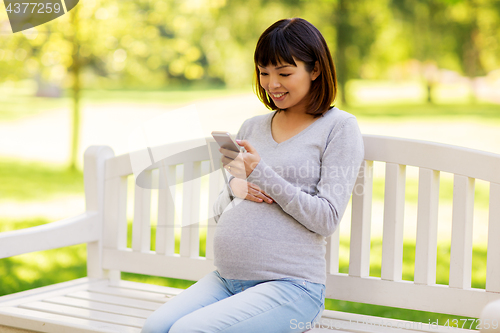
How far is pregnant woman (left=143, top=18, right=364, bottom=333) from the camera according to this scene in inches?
70.6

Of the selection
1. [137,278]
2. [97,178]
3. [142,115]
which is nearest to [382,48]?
[142,115]

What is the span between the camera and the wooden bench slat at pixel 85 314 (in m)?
2.10

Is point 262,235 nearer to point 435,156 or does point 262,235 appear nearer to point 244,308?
point 244,308

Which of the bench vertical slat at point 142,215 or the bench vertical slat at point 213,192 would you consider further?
the bench vertical slat at point 142,215

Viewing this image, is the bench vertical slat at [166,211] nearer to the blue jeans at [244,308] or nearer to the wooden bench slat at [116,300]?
the wooden bench slat at [116,300]

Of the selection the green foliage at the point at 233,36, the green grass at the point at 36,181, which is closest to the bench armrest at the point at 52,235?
the green foliage at the point at 233,36

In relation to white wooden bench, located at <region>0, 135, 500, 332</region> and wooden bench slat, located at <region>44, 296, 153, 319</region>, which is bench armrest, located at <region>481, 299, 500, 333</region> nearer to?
white wooden bench, located at <region>0, 135, 500, 332</region>

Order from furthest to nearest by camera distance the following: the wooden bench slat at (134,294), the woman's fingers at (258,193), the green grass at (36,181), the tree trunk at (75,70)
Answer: the green grass at (36,181)
the tree trunk at (75,70)
the wooden bench slat at (134,294)
the woman's fingers at (258,193)

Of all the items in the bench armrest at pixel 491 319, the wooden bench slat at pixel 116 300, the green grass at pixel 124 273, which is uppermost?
the bench armrest at pixel 491 319

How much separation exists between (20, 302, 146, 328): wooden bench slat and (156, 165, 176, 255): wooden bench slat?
49 centimetres

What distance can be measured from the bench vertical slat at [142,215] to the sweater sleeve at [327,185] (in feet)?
3.08

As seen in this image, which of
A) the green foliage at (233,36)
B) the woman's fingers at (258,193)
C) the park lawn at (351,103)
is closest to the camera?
the woman's fingers at (258,193)

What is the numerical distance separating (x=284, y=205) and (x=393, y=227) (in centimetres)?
60

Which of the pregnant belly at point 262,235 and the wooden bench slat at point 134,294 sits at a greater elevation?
the pregnant belly at point 262,235
